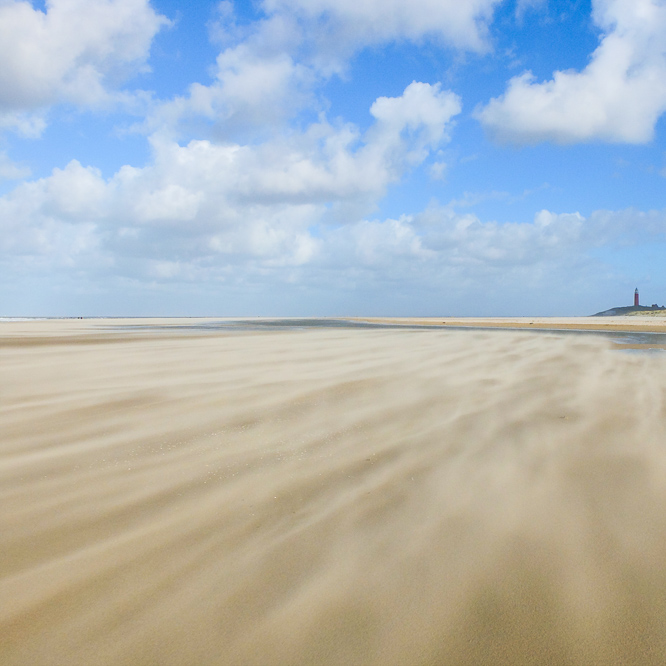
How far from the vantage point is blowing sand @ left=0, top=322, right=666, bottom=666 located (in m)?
1.59

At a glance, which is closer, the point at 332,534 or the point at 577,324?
the point at 332,534

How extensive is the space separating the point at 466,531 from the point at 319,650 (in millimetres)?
1114

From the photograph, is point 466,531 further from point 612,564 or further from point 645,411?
point 645,411

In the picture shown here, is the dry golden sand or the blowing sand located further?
the dry golden sand

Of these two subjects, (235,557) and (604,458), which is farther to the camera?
(604,458)

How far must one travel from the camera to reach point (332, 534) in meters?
2.30

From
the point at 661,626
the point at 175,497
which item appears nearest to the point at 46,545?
the point at 175,497

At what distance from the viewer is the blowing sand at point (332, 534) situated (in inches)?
62.6

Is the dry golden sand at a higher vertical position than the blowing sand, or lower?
higher

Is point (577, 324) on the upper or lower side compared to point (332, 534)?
upper

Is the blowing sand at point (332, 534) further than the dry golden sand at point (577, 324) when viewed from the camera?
No

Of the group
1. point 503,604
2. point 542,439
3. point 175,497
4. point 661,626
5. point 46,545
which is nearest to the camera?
point 661,626

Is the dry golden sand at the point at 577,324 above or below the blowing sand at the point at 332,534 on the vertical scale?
above

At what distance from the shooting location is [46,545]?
85.9 inches
